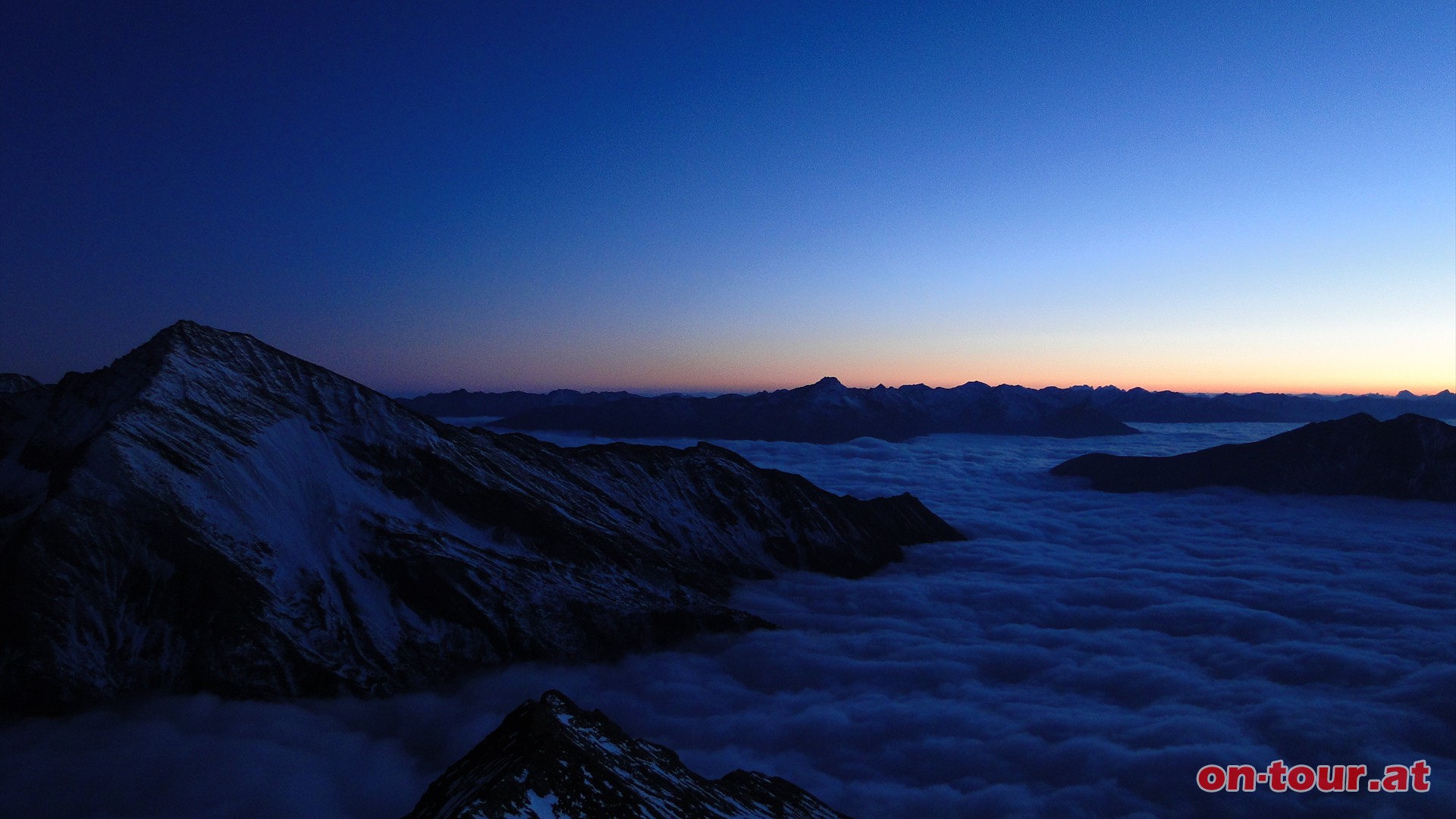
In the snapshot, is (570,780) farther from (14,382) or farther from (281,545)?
(14,382)

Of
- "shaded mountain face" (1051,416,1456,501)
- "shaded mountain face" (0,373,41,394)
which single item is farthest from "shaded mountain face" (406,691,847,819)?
"shaded mountain face" (1051,416,1456,501)

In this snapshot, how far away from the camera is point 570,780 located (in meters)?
22.8

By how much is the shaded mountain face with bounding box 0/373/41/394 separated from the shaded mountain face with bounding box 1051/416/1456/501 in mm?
284928

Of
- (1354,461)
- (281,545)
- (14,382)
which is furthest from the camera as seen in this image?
(1354,461)

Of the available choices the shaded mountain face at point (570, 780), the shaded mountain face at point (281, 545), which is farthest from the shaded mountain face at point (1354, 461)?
the shaded mountain face at point (570, 780)

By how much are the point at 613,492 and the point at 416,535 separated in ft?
117

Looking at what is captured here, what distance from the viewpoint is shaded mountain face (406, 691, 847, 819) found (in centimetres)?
2128

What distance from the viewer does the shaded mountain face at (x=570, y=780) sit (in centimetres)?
2128

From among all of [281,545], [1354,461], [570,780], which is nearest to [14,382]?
[281,545]

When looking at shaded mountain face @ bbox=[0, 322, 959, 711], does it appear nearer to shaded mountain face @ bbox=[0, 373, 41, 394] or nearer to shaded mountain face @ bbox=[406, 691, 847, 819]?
shaded mountain face @ bbox=[0, 373, 41, 394]

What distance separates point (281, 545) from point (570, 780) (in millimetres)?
50955

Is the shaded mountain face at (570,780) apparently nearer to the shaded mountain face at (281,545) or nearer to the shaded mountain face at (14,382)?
the shaded mountain face at (281,545)

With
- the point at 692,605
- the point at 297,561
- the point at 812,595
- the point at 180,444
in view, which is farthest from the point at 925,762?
the point at 180,444

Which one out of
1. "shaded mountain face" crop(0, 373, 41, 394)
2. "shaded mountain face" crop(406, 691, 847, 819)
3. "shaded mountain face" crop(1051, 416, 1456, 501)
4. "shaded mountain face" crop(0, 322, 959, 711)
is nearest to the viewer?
"shaded mountain face" crop(406, 691, 847, 819)
